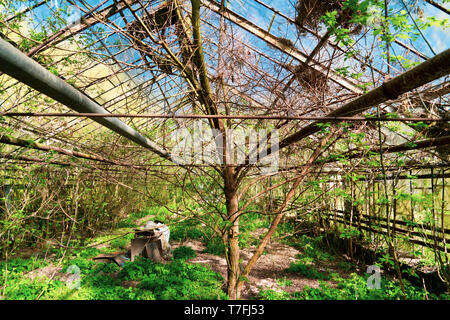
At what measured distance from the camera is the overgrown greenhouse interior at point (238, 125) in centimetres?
183

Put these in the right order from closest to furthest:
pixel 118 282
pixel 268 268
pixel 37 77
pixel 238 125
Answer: pixel 37 77 → pixel 238 125 → pixel 118 282 → pixel 268 268

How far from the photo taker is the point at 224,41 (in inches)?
111

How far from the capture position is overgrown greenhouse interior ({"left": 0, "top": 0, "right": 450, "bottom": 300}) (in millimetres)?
1831

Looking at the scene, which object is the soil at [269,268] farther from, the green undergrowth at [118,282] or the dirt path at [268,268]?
the green undergrowth at [118,282]

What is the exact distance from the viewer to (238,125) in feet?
12.4

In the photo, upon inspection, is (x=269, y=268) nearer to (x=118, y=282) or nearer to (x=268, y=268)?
(x=268, y=268)

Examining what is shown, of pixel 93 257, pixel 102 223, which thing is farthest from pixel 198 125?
pixel 102 223

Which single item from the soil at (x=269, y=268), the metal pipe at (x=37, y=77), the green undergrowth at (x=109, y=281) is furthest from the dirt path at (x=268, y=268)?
the metal pipe at (x=37, y=77)

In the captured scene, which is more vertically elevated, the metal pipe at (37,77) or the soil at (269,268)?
the metal pipe at (37,77)

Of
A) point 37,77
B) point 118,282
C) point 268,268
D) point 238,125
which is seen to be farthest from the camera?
point 268,268

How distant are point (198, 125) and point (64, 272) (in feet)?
12.5

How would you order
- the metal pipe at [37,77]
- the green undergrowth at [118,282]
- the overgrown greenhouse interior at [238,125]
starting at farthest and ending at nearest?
1. the green undergrowth at [118,282]
2. the overgrown greenhouse interior at [238,125]
3. the metal pipe at [37,77]

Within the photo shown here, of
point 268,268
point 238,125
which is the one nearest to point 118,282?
point 268,268

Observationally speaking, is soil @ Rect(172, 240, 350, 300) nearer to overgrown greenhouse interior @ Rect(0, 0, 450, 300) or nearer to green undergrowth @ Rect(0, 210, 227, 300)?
overgrown greenhouse interior @ Rect(0, 0, 450, 300)
